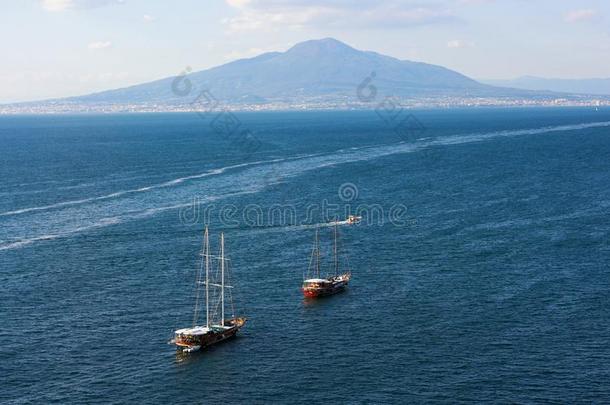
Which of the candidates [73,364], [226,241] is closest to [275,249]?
Result: [226,241]

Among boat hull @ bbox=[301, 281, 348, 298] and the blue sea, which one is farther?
boat hull @ bbox=[301, 281, 348, 298]

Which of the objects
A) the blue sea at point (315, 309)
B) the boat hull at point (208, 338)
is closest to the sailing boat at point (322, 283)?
the blue sea at point (315, 309)

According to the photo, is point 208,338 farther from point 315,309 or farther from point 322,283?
point 322,283

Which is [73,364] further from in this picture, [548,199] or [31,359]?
[548,199]

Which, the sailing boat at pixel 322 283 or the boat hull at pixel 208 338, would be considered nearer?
the boat hull at pixel 208 338
